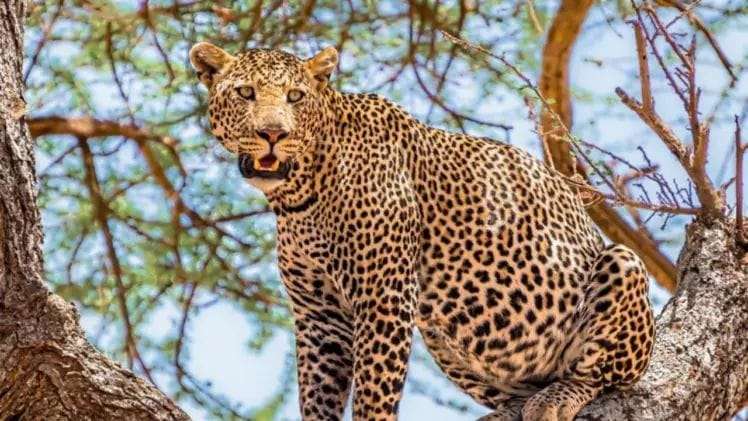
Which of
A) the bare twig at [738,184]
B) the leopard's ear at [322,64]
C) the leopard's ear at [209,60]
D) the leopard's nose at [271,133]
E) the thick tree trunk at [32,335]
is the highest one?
the bare twig at [738,184]

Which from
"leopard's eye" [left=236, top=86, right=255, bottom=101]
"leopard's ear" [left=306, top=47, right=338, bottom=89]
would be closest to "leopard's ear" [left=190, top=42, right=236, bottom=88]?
"leopard's eye" [left=236, top=86, right=255, bottom=101]

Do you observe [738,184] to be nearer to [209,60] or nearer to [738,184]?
[738,184]

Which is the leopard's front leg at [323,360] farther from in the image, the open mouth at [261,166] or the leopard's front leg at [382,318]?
the open mouth at [261,166]

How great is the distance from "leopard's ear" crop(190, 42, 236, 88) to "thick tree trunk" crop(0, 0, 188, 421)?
1.29 metres

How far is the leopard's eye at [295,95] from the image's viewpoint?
7.03m

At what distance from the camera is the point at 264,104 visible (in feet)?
22.7

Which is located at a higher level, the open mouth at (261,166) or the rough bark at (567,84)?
the rough bark at (567,84)

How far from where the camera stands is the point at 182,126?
1205 cm

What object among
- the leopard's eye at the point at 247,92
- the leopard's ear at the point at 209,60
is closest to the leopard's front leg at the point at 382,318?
the leopard's eye at the point at 247,92

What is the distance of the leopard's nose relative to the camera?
675 centimetres

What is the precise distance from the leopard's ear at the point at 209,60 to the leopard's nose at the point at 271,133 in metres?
0.59

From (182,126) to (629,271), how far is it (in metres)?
5.26

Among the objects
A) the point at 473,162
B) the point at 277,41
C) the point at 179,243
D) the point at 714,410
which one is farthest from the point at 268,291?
the point at 714,410

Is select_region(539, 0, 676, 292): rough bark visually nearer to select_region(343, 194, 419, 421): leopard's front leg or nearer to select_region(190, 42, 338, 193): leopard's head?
select_region(343, 194, 419, 421): leopard's front leg
